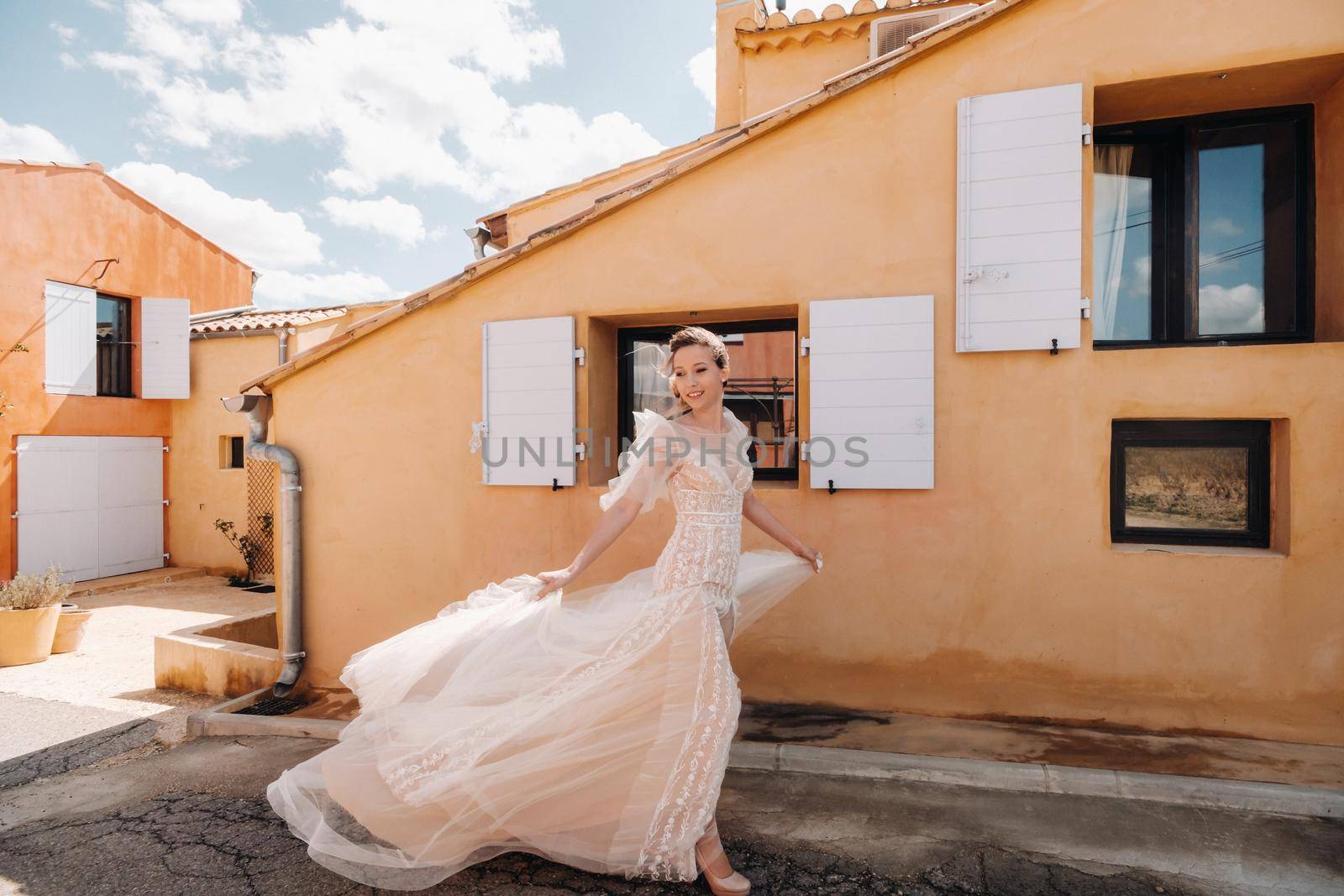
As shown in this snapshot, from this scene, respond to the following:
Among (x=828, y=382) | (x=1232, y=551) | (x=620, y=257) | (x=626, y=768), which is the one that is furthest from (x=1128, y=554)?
(x=620, y=257)

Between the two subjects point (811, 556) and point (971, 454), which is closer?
point (811, 556)

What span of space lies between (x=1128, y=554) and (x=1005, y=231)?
196 centimetres

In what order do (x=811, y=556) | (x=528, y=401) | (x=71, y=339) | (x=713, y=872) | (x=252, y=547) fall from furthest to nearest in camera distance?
(x=252, y=547), (x=71, y=339), (x=528, y=401), (x=811, y=556), (x=713, y=872)

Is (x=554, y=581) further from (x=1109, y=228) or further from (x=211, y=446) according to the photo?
(x=211, y=446)

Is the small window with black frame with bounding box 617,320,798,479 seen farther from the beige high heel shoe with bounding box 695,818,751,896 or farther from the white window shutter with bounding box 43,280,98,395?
the white window shutter with bounding box 43,280,98,395

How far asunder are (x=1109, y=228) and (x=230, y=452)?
43.7ft

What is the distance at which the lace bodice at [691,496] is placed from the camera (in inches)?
114

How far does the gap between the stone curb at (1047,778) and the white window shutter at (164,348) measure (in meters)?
→ 12.5

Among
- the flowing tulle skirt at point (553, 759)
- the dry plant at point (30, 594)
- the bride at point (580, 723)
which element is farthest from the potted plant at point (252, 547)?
the flowing tulle skirt at point (553, 759)

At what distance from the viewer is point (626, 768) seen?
272cm

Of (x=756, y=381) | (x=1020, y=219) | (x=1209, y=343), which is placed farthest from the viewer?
(x=756, y=381)

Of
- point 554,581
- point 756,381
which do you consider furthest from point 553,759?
point 756,381

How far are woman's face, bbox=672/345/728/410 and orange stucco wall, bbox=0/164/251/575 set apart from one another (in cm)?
1220

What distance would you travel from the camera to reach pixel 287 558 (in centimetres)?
503
